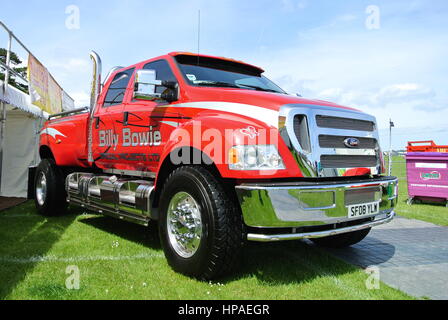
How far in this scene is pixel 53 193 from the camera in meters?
6.38

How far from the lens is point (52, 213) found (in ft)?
21.2

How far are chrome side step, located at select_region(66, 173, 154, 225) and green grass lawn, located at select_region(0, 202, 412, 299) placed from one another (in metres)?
0.42

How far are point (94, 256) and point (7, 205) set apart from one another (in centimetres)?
469

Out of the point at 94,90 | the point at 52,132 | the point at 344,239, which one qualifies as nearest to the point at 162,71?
the point at 94,90

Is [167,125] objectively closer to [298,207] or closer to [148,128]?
[148,128]

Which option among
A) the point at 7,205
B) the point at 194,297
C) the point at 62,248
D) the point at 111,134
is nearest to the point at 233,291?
the point at 194,297

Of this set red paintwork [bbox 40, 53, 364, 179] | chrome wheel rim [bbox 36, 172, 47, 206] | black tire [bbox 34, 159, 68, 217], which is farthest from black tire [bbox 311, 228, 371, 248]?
chrome wheel rim [bbox 36, 172, 47, 206]

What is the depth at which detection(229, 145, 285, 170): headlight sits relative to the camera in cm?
293

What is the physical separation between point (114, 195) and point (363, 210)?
2.91 m

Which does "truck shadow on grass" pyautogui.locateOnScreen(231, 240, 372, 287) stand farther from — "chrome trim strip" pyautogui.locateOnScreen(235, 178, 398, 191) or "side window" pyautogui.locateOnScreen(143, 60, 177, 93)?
"side window" pyautogui.locateOnScreen(143, 60, 177, 93)

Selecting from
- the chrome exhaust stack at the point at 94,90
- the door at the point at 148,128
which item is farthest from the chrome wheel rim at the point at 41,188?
the door at the point at 148,128

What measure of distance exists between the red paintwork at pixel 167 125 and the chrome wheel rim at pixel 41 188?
23.2 inches
